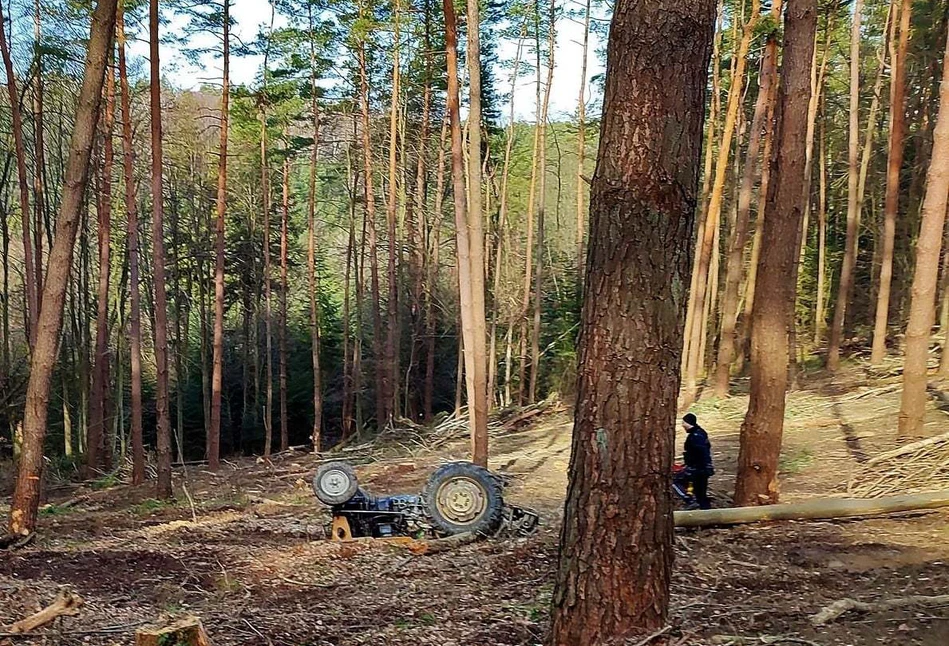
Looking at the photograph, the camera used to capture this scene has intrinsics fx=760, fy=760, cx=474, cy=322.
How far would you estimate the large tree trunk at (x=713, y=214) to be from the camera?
1597 centimetres

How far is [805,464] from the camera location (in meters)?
11.4

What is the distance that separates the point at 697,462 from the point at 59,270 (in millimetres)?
8091

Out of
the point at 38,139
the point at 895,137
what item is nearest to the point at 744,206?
the point at 895,137

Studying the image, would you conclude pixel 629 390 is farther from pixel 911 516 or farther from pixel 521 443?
pixel 521 443

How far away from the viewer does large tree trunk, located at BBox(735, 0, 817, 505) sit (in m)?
7.73

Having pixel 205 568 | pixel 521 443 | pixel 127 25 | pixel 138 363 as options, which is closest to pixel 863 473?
pixel 205 568

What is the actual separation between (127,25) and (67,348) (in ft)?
46.3

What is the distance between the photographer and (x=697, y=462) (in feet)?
29.2

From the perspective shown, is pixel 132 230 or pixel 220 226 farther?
pixel 220 226

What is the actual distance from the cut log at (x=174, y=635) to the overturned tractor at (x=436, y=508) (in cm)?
452

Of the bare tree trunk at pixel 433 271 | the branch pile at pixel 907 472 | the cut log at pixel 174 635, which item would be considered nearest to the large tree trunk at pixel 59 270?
the cut log at pixel 174 635

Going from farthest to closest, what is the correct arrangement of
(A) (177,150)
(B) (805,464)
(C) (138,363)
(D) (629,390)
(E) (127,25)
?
(A) (177,150) → (C) (138,363) → (E) (127,25) → (B) (805,464) → (D) (629,390)

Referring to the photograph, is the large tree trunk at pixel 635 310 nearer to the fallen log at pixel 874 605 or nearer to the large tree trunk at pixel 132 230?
the fallen log at pixel 874 605

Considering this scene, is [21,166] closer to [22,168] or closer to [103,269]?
[22,168]
